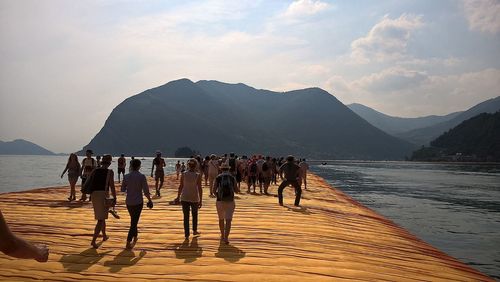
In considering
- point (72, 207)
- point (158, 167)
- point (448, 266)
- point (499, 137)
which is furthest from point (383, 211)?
point (499, 137)

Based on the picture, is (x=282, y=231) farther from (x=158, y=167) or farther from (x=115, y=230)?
(x=158, y=167)

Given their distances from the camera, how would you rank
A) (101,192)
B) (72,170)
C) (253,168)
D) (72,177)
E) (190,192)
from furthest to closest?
(253,168) < (72,170) < (72,177) < (190,192) < (101,192)

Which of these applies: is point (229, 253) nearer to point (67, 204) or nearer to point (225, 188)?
point (225, 188)

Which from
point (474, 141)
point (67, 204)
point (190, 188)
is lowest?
point (67, 204)

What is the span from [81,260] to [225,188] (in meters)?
3.13

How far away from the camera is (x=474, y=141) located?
6905 inches

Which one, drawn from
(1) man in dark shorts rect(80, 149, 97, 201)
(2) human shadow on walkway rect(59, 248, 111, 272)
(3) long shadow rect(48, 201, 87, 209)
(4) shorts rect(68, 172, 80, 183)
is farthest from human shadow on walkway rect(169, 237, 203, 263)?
(4) shorts rect(68, 172, 80, 183)

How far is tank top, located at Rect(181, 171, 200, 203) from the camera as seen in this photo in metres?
8.85

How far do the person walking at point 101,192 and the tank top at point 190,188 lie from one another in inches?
60.5

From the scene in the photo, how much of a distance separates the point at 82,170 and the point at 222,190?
786cm

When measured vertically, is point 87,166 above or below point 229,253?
above

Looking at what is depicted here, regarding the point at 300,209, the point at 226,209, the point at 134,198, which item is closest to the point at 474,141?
the point at 300,209

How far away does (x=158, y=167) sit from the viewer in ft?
55.0

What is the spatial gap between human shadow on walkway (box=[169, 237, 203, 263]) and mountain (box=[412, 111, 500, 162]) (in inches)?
7241
